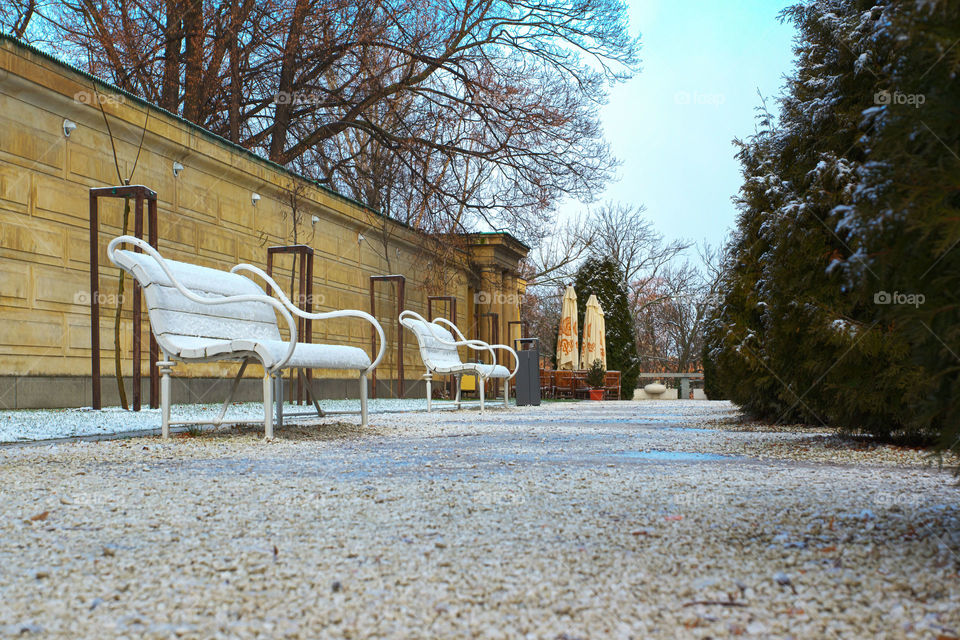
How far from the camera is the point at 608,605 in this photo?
1418mm

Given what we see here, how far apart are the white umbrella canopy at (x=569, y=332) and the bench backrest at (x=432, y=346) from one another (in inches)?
437

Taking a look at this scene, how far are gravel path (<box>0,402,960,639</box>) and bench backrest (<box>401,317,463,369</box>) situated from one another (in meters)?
4.82

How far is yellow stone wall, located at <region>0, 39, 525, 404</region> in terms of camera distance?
752 cm

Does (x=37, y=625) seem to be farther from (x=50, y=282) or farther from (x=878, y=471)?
(x=50, y=282)

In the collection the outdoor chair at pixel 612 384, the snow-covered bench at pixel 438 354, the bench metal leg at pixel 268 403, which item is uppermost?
the snow-covered bench at pixel 438 354

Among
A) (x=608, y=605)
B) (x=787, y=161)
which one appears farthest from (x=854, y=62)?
(x=608, y=605)

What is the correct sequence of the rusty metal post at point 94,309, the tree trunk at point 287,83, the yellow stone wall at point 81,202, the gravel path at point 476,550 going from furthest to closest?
the tree trunk at point 287,83 → the yellow stone wall at point 81,202 → the rusty metal post at point 94,309 → the gravel path at point 476,550

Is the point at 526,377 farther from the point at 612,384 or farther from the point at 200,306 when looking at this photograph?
the point at 612,384

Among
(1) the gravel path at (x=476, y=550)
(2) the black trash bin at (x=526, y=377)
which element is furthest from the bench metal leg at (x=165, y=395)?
(2) the black trash bin at (x=526, y=377)

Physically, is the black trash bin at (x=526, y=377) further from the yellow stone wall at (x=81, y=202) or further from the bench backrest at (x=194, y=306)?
the bench backrest at (x=194, y=306)

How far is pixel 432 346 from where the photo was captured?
28.1 ft

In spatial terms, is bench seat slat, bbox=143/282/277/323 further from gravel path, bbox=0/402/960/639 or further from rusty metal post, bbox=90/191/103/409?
rusty metal post, bbox=90/191/103/409

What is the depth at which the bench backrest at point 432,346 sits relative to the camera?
27.0 ft

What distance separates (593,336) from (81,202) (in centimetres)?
1344
